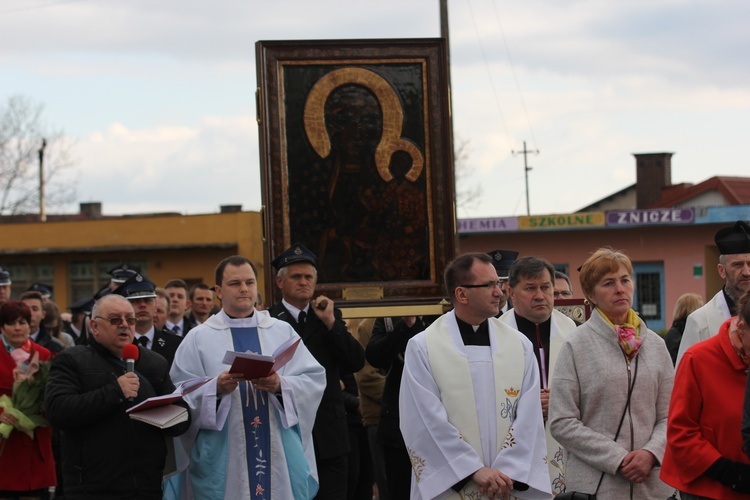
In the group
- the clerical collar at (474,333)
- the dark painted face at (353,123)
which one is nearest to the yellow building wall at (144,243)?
the dark painted face at (353,123)

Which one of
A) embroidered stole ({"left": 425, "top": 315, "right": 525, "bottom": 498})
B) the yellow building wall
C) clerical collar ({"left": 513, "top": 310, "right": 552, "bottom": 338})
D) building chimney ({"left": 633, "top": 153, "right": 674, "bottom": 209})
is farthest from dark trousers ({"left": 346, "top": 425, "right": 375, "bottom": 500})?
building chimney ({"left": 633, "top": 153, "right": 674, "bottom": 209})

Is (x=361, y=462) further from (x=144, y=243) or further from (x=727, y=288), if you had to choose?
(x=144, y=243)

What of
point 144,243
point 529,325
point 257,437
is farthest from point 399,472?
point 144,243

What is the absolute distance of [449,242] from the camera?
902cm

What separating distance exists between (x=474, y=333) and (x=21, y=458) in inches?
187

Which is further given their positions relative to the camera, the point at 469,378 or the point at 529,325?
the point at 529,325

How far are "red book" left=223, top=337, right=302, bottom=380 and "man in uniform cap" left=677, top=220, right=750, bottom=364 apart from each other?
94.1 inches

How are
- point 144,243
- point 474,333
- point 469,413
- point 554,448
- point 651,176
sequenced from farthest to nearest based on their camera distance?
point 651,176
point 144,243
point 554,448
point 474,333
point 469,413

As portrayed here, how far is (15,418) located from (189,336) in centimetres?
249

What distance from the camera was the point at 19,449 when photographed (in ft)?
29.9

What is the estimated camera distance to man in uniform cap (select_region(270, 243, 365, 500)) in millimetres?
7773

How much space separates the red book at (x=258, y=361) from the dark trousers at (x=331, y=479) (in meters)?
1.34

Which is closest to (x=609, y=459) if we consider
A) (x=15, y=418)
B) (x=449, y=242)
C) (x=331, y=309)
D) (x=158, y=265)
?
(x=331, y=309)

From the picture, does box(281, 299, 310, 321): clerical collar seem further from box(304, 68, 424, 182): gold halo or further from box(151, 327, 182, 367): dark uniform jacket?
box(304, 68, 424, 182): gold halo
